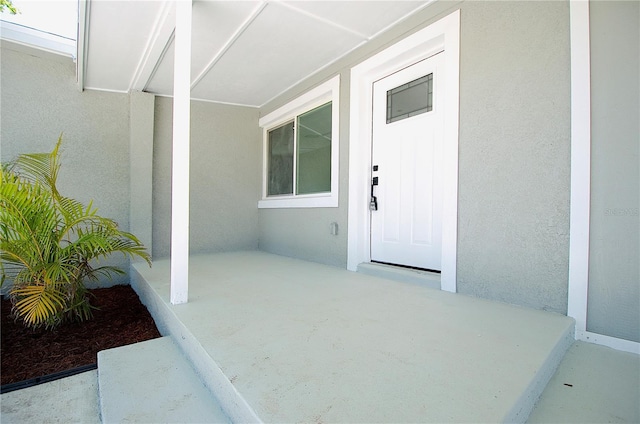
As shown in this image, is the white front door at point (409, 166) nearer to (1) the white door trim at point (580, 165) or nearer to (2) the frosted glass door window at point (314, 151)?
(2) the frosted glass door window at point (314, 151)

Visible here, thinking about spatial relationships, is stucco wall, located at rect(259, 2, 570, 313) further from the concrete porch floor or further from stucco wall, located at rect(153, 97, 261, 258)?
stucco wall, located at rect(153, 97, 261, 258)

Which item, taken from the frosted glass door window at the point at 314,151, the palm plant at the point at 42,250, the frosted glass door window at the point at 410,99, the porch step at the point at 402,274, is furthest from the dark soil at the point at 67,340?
the frosted glass door window at the point at 410,99

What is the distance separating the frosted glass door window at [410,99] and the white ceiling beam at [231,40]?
1.51m

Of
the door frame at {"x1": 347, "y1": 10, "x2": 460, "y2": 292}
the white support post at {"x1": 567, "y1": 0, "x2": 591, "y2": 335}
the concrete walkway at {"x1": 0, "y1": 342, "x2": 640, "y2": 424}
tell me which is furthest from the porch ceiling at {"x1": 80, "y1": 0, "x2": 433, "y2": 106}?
the concrete walkway at {"x1": 0, "y1": 342, "x2": 640, "y2": 424}

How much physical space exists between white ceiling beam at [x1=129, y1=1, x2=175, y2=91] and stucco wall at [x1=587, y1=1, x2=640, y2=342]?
3.07 metres

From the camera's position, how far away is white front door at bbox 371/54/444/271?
277cm

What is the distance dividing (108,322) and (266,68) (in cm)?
Answer: 328

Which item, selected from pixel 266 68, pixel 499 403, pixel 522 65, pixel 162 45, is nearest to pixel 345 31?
pixel 266 68

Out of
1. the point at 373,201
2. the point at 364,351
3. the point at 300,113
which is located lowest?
the point at 364,351

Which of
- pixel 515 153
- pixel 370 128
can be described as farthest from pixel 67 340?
pixel 515 153

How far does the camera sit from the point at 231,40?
10.2 ft

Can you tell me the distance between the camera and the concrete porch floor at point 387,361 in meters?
1.07

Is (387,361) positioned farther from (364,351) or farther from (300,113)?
(300,113)

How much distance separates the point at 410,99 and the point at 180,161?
224cm
